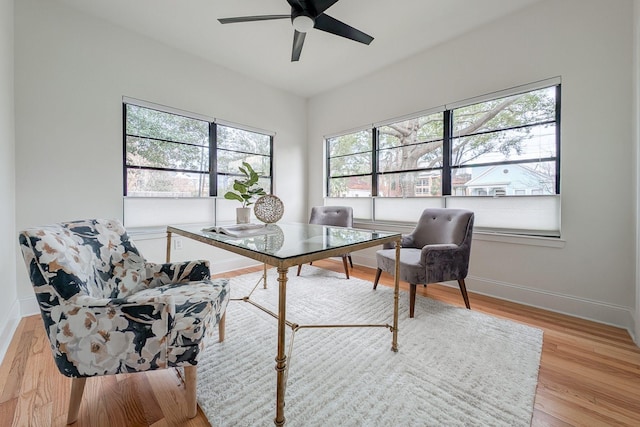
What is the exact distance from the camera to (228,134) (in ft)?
12.0

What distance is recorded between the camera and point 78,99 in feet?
8.07

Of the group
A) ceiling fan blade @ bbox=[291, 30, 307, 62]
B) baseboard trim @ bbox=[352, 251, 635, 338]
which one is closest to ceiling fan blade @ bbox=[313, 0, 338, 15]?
ceiling fan blade @ bbox=[291, 30, 307, 62]

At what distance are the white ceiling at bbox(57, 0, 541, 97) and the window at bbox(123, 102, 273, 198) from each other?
0.83 meters

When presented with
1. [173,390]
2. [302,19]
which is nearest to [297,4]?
[302,19]

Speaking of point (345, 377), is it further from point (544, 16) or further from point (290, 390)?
point (544, 16)

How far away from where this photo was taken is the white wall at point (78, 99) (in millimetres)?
2221

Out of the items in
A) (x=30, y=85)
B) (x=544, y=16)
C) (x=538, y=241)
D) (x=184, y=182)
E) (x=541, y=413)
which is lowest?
(x=541, y=413)

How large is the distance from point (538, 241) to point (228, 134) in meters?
3.83

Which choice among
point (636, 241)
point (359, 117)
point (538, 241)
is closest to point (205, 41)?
point (359, 117)

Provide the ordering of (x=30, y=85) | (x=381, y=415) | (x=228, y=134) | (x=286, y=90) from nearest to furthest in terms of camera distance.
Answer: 1. (x=381, y=415)
2. (x=30, y=85)
3. (x=228, y=134)
4. (x=286, y=90)

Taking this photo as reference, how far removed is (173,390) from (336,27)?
9.13 ft

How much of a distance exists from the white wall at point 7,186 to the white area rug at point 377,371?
4.88ft

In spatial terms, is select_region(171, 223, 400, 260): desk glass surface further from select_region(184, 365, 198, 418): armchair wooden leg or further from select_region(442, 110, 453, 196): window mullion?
select_region(442, 110, 453, 196): window mullion

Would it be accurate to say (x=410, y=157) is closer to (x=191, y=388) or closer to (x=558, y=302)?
(x=558, y=302)
